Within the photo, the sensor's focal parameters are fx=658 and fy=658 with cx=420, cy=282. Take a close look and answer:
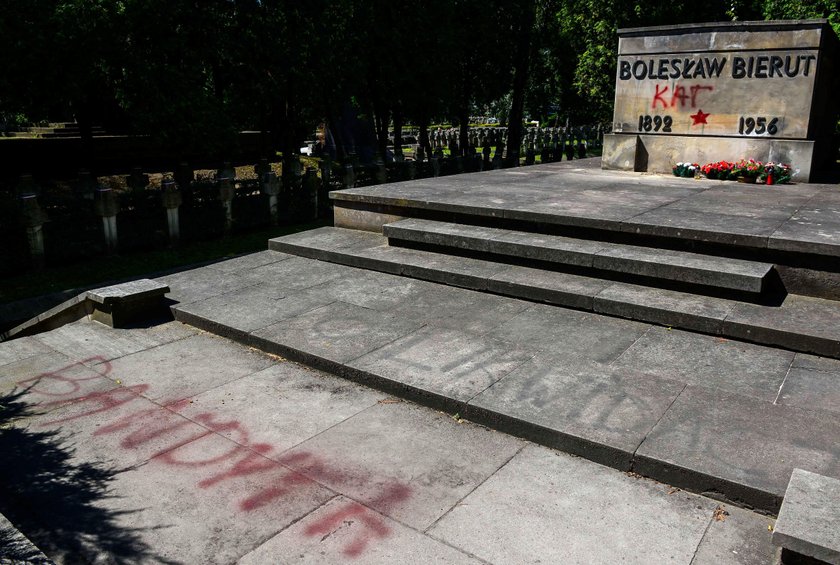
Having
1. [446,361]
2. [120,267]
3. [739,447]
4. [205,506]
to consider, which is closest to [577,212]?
[446,361]

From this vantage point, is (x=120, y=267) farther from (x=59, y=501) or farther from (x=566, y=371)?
(x=566, y=371)

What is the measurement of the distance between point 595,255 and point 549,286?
68 centimetres

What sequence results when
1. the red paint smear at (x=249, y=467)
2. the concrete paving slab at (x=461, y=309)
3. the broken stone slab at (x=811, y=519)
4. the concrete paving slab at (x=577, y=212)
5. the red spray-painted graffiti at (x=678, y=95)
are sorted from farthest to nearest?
1. the red spray-painted graffiti at (x=678, y=95)
2. the concrete paving slab at (x=577, y=212)
3. the concrete paving slab at (x=461, y=309)
4. the red paint smear at (x=249, y=467)
5. the broken stone slab at (x=811, y=519)

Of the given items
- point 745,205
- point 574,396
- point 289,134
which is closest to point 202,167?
point 289,134

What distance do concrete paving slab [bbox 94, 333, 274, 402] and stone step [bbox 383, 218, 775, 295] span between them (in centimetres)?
334

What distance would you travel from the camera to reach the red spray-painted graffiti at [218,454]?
412 centimetres

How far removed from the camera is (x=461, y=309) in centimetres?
748

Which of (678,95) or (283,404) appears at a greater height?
(678,95)

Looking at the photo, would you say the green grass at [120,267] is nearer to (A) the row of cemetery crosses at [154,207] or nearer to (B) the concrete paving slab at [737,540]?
(A) the row of cemetery crosses at [154,207]

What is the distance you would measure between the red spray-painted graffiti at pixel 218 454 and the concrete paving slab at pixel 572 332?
251 cm

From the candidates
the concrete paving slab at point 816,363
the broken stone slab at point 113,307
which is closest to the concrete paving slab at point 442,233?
the broken stone slab at point 113,307

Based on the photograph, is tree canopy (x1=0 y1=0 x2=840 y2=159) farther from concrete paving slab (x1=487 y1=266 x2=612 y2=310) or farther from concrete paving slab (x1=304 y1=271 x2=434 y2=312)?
concrete paving slab (x1=487 y1=266 x2=612 y2=310)

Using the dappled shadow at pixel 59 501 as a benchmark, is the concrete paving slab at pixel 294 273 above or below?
above

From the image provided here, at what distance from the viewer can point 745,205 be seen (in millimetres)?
9477
